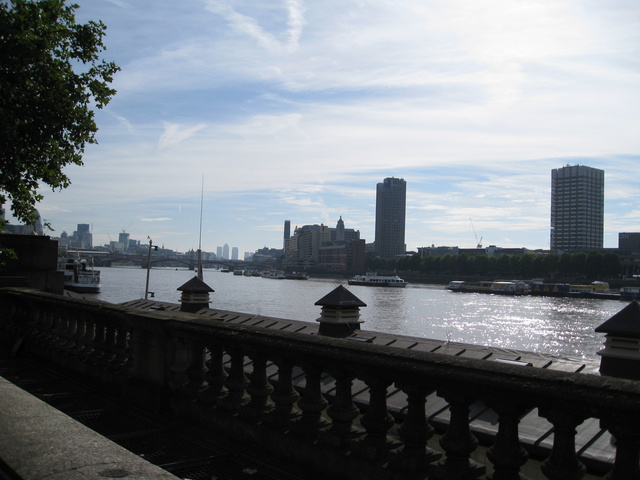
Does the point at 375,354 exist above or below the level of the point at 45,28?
below

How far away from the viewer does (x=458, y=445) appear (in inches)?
153

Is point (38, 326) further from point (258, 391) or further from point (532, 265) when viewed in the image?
point (532, 265)

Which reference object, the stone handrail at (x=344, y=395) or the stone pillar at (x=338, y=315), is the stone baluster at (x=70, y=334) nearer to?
the stone handrail at (x=344, y=395)

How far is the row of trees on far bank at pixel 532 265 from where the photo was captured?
490ft

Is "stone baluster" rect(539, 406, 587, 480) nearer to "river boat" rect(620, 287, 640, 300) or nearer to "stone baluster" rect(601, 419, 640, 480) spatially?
"stone baluster" rect(601, 419, 640, 480)

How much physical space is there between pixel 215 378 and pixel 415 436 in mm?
2706

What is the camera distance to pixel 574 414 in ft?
10.8

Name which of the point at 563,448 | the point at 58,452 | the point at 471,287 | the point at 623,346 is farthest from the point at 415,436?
the point at 471,287

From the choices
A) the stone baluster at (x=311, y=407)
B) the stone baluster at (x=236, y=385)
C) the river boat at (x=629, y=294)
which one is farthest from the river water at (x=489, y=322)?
the stone baluster at (x=311, y=407)

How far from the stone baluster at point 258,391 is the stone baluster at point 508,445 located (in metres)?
A: 2.43

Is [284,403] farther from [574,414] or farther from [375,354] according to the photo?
[574,414]

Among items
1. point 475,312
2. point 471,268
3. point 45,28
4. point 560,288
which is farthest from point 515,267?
point 45,28

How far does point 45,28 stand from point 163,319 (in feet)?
20.9

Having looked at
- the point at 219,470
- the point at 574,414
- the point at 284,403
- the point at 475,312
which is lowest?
the point at 475,312
